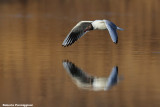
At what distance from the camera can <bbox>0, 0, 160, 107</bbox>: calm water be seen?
9.49m

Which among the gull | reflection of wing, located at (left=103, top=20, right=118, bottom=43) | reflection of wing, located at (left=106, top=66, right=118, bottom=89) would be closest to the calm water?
reflection of wing, located at (left=106, top=66, right=118, bottom=89)

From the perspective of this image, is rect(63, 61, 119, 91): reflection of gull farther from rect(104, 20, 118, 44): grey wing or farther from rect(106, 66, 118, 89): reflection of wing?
rect(104, 20, 118, 44): grey wing

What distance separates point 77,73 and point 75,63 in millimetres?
1108

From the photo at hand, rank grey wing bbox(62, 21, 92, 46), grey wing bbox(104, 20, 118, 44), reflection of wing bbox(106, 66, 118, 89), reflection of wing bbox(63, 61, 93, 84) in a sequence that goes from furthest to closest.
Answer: grey wing bbox(62, 21, 92, 46) < grey wing bbox(104, 20, 118, 44) < reflection of wing bbox(63, 61, 93, 84) < reflection of wing bbox(106, 66, 118, 89)

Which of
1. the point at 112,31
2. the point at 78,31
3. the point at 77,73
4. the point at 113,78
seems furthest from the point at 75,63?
the point at 113,78

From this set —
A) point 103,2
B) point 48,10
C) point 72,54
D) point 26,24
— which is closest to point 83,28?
point 72,54

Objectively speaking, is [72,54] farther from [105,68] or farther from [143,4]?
[143,4]

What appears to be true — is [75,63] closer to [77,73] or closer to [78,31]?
[77,73]

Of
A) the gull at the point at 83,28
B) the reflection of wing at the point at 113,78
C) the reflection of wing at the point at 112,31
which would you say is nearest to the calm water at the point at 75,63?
the reflection of wing at the point at 113,78

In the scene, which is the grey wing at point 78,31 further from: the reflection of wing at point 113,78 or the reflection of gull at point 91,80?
the reflection of wing at point 113,78

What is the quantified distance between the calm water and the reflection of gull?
104 millimetres

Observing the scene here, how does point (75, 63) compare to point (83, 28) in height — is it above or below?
below

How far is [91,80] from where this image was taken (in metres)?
10.9

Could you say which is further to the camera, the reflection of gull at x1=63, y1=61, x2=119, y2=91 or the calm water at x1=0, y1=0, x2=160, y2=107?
the reflection of gull at x1=63, y1=61, x2=119, y2=91
